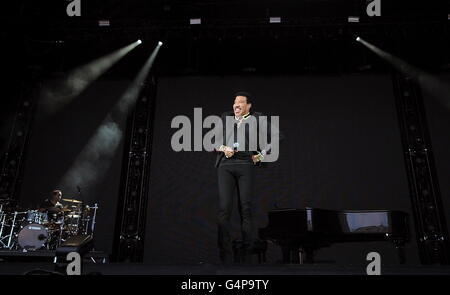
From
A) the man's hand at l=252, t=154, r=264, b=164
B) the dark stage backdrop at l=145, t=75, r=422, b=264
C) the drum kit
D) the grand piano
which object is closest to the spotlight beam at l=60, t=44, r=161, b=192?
the dark stage backdrop at l=145, t=75, r=422, b=264

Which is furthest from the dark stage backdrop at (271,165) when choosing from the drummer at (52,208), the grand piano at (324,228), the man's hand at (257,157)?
the man's hand at (257,157)

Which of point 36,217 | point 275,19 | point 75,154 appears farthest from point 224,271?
point 75,154

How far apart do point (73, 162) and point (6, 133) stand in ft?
4.76

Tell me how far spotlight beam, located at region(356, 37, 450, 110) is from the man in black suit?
5.01 m

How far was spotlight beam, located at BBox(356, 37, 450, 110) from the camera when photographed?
27.1 feet

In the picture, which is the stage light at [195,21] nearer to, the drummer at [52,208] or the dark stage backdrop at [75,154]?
the dark stage backdrop at [75,154]

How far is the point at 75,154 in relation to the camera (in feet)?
27.5

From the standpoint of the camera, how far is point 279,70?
8688 millimetres

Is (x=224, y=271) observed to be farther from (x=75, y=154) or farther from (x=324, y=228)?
(x=75, y=154)

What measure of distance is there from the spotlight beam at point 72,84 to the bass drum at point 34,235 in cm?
295
